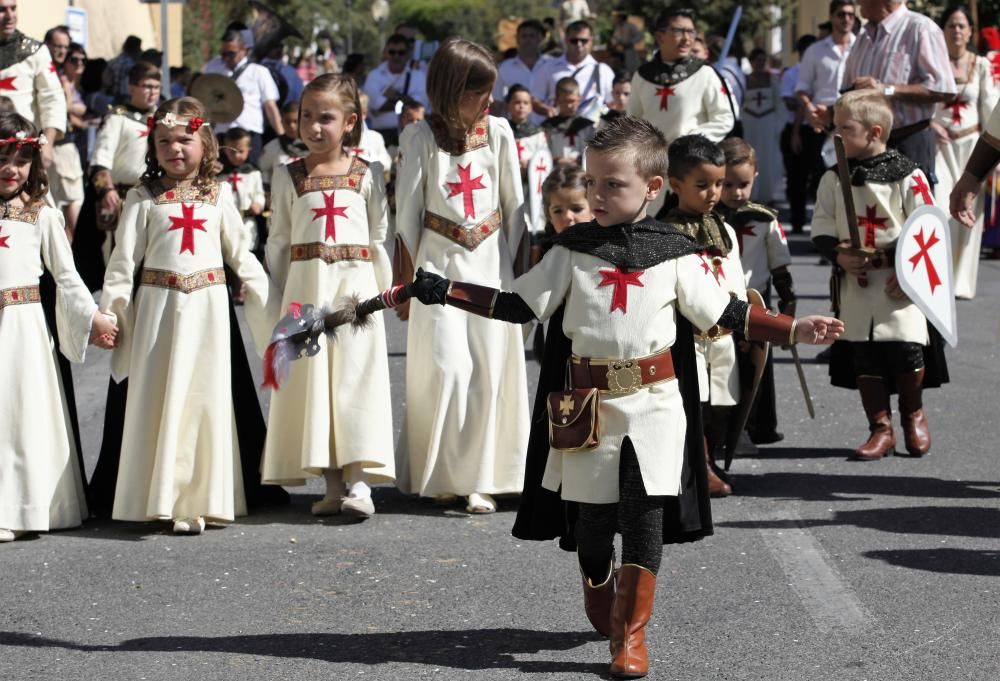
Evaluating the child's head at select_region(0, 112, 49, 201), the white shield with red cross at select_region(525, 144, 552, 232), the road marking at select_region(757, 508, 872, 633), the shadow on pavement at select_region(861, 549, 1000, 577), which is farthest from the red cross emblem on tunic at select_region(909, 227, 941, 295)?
the white shield with red cross at select_region(525, 144, 552, 232)

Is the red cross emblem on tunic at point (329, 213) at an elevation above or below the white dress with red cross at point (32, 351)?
above

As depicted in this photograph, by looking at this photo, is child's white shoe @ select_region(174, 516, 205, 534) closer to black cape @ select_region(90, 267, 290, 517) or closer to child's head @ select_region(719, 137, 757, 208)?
black cape @ select_region(90, 267, 290, 517)

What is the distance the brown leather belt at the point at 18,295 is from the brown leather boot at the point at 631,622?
292cm

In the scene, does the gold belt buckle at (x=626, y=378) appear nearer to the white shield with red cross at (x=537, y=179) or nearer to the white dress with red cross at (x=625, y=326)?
the white dress with red cross at (x=625, y=326)

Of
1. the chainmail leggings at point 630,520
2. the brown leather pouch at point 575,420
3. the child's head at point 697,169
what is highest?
the child's head at point 697,169

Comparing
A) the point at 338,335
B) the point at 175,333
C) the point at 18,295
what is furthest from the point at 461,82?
the point at 18,295

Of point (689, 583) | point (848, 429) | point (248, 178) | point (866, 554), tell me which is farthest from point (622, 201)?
point (248, 178)

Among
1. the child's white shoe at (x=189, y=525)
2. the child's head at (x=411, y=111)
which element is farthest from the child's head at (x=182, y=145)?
the child's head at (x=411, y=111)

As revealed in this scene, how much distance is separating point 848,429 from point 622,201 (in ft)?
13.9

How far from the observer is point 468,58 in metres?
7.00

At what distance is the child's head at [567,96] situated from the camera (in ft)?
49.6

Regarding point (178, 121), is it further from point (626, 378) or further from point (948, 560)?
point (948, 560)

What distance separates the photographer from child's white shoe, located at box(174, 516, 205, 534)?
6.77 meters

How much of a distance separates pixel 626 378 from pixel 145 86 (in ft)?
25.5
